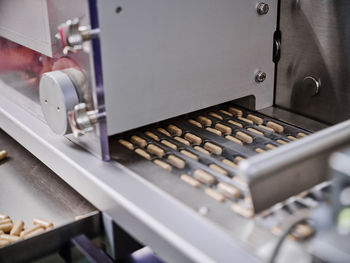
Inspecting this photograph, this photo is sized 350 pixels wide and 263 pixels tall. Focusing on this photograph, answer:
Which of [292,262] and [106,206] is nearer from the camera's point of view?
[292,262]

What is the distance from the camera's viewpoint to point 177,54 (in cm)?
104

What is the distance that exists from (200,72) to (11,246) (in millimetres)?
516

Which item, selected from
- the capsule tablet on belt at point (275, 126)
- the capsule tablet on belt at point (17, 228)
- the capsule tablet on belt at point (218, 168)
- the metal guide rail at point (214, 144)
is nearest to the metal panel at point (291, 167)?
the metal guide rail at point (214, 144)

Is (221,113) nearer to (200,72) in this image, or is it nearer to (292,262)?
(200,72)

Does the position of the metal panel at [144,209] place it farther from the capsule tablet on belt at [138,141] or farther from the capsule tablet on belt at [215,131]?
the capsule tablet on belt at [215,131]

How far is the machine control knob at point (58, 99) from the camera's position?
99 centimetres

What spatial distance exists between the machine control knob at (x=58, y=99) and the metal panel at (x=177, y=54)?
84mm

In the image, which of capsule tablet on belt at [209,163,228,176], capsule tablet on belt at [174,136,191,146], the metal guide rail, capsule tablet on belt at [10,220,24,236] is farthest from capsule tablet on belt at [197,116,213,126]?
capsule tablet on belt at [10,220,24,236]

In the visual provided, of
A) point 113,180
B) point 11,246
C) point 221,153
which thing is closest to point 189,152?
A: point 221,153

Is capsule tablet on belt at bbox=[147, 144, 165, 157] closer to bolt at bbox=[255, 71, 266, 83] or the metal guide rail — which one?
the metal guide rail

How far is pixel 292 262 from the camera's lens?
672 mm

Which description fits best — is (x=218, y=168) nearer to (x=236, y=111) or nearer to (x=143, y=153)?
(x=143, y=153)

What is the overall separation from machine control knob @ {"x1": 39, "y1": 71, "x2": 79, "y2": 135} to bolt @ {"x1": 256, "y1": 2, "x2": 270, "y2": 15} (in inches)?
17.8

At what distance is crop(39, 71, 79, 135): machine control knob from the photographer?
99 cm
